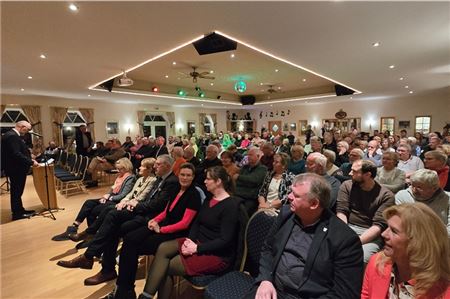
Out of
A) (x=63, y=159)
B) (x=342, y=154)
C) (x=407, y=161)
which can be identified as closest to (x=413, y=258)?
(x=407, y=161)

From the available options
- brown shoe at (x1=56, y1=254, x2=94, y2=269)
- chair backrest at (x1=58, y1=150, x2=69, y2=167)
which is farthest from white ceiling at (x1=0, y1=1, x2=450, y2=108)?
chair backrest at (x1=58, y1=150, x2=69, y2=167)

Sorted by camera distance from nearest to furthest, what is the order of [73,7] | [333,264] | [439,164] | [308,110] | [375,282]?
[375,282]
[333,264]
[73,7]
[439,164]
[308,110]

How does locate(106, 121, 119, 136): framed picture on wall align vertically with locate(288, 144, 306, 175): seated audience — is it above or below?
above

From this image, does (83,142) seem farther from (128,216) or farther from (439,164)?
(439,164)

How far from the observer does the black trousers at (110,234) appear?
2.60m

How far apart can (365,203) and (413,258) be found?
132 centimetres

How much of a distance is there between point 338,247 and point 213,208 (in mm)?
1070

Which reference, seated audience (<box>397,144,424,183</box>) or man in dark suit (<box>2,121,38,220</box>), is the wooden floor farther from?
seated audience (<box>397,144,424,183</box>)

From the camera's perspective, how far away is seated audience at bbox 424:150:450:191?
9.76 feet

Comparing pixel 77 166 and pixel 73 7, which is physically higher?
pixel 73 7

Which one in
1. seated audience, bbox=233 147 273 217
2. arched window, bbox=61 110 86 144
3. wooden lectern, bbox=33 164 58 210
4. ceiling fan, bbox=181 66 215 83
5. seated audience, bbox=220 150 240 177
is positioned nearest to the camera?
seated audience, bbox=233 147 273 217

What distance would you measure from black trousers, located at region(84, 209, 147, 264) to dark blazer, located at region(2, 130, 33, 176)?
3.07 meters

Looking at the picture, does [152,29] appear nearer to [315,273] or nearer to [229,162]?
[229,162]

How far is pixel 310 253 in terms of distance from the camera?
4.79 ft
